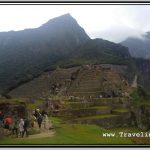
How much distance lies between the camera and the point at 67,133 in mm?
17469

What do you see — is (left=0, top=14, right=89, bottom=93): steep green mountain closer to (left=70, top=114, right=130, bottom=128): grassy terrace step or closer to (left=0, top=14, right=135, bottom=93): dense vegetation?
(left=0, top=14, right=135, bottom=93): dense vegetation

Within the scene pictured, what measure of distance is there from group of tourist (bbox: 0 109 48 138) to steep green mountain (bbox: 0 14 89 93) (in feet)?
2.79

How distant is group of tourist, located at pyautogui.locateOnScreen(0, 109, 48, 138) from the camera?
17.7m

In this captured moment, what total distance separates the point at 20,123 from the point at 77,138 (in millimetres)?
1439

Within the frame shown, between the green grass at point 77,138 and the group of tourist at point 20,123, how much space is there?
25 cm

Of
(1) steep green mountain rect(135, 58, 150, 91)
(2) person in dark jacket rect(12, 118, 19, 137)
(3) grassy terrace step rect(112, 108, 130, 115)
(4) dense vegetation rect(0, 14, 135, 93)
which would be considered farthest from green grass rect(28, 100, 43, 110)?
(1) steep green mountain rect(135, 58, 150, 91)

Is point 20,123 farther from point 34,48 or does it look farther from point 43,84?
point 34,48

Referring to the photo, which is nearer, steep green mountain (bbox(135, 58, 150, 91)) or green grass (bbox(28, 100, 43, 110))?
green grass (bbox(28, 100, 43, 110))

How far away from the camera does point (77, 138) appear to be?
17375mm

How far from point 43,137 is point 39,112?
64cm

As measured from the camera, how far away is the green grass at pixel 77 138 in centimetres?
1731

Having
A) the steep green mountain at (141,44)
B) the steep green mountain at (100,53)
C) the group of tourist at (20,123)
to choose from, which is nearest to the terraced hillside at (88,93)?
the steep green mountain at (100,53)

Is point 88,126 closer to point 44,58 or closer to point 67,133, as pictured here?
point 67,133

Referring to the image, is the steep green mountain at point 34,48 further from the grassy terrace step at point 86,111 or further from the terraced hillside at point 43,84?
the grassy terrace step at point 86,111
